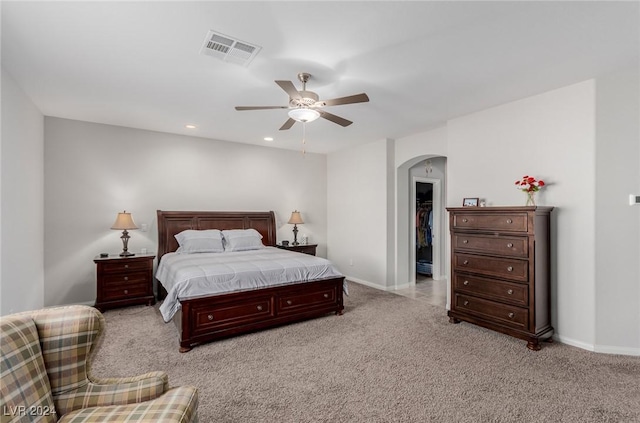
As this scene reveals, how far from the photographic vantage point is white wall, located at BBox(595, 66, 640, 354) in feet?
9.50

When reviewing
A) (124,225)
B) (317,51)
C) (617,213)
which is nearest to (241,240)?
(124,225)

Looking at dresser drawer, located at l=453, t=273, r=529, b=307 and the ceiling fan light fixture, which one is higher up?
the ceiling fan light fixture

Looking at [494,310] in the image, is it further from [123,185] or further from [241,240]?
[123,185]

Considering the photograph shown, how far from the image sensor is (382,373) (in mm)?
2631

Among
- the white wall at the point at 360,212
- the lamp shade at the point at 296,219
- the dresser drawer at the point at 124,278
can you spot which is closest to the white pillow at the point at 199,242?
the dresser drawer at the point at 124,278

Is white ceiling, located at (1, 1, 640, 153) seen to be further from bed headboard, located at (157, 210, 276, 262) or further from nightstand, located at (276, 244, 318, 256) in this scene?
nightstand, located at (276, 244, 318, 256)

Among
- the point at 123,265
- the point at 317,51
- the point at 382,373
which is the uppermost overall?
the point at 317,51

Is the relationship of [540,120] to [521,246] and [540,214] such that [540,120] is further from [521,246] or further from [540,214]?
[521,246]

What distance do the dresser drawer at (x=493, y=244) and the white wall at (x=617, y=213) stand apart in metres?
0.68

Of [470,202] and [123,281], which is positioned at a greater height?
[470,202]

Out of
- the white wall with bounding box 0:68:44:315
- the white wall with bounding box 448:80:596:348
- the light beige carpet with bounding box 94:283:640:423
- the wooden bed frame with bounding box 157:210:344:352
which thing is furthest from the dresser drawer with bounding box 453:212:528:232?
the white wall with bounding box 0:68:44:315

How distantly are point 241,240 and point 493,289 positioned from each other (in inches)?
145

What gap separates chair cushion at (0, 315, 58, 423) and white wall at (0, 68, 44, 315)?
6.71ft

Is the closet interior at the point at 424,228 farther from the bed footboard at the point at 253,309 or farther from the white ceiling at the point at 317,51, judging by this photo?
the bed footboard at the point at 253,309
